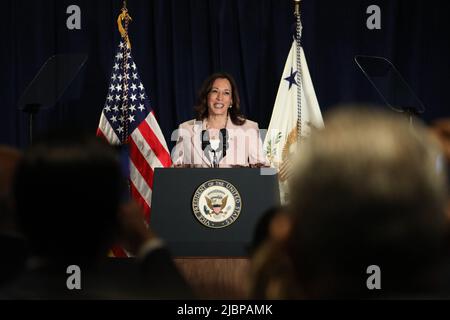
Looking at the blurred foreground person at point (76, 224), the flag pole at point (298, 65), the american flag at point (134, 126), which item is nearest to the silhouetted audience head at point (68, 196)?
the blurred foreground person at point (76, 224)

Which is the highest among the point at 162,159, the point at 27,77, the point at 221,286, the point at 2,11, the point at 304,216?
the point at 2,11

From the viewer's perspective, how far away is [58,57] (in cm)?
412

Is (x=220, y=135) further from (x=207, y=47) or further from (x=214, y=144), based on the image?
(x=207, y=47)

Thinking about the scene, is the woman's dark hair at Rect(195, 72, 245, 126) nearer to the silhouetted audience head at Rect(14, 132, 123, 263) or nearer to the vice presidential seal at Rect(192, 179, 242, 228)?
the vice presidential seal at Rect(192, 179, 242, 228)

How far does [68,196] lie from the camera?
887 mm

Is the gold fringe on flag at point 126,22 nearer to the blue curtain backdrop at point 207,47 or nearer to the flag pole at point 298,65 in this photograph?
the blue curtain backdrop at point 207,47

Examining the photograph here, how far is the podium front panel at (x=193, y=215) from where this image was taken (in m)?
2.85

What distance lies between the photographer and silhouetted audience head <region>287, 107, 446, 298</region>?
0.70 m

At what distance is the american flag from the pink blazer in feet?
1.76

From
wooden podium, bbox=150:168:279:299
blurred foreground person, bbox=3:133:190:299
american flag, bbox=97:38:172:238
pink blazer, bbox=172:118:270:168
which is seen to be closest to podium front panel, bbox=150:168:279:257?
wooden podium, bbox=150:168:279:299

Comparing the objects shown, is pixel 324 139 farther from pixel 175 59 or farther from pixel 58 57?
pixel 175 59

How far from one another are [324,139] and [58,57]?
369 centimetres

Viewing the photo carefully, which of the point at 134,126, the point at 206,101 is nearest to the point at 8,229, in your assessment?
the point at 206,101

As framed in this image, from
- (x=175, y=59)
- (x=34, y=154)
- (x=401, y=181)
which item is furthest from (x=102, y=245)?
(x=175, y=59)
